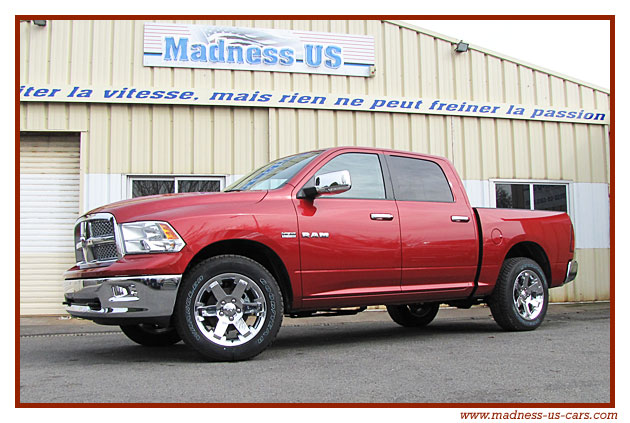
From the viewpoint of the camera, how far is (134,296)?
4.70 metres

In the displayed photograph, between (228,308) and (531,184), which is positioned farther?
(531,184)

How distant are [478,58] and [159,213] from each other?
890 cm

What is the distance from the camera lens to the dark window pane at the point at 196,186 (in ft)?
34.9

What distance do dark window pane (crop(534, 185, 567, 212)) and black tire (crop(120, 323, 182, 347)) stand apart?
828cm

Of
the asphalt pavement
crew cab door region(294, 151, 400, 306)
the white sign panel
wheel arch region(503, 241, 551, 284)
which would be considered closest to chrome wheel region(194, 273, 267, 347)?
the asphalt pavement

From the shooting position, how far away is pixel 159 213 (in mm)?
4867

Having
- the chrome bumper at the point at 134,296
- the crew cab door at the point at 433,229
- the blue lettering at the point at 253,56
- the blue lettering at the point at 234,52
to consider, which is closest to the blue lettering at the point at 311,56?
the blue lettering at the point at 253,56

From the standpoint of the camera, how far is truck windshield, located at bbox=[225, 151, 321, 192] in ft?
18.5

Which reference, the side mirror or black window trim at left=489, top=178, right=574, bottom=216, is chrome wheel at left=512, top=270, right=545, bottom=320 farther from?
black window trim at left=489, top=178, right=574, bottom=216

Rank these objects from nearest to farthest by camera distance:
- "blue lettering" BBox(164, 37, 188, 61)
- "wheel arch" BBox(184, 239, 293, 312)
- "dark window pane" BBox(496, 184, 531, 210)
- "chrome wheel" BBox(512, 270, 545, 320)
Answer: "wheel arch" BBox(184, 239, 293, 312) < "chrome wheel" BBox(512, 270, 545, 320) < "blue lettering" BBox(164, 37, 188, 61) < "dark window pane" BBox(496, 184, 531, 210)

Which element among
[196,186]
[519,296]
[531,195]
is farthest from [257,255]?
[531,195]

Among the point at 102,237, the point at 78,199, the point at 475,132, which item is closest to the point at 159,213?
the point at 102,237

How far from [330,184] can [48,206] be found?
7.14 meters

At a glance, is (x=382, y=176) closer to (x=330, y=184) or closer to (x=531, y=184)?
(x=330, y=184)
